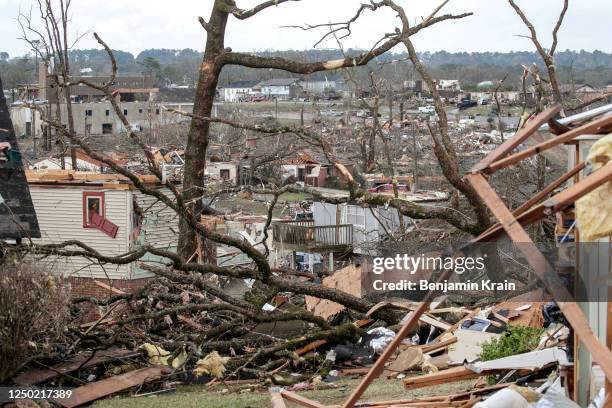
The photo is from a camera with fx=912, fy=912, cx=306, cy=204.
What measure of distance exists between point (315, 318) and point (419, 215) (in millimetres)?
1709

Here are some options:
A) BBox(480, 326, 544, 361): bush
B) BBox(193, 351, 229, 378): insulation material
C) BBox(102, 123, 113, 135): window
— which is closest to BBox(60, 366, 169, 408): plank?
BBox(193, 351, 229, 378): insulation material

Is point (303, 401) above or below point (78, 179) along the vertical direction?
below

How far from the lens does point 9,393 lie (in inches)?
345

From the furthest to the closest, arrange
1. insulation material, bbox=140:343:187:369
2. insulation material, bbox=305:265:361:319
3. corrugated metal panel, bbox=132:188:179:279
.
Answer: corrugated metal panel, bbox=132:188:179:279 → insulation material, bbox=305:265:361:319 → insulation material, bbox=140:343:187:369

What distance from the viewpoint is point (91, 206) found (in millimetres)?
21516

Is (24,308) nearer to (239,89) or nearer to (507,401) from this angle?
(507,401)

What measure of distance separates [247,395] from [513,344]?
8.51 ft

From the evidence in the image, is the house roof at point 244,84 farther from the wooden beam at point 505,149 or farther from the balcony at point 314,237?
the wooden beam at point 505,149

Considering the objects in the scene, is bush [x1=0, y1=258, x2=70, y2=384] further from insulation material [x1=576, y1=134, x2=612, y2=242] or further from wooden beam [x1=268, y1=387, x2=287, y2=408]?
insulation material [x1=576, y1=134, x2=612, y2=242]

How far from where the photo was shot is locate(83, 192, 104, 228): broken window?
21.4 m

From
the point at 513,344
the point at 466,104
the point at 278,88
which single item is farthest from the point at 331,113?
the point at 513,344

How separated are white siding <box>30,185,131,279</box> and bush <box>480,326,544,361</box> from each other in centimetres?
1371

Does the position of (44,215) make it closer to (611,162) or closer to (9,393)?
(9,393)

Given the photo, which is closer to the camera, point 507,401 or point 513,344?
point 507,401
